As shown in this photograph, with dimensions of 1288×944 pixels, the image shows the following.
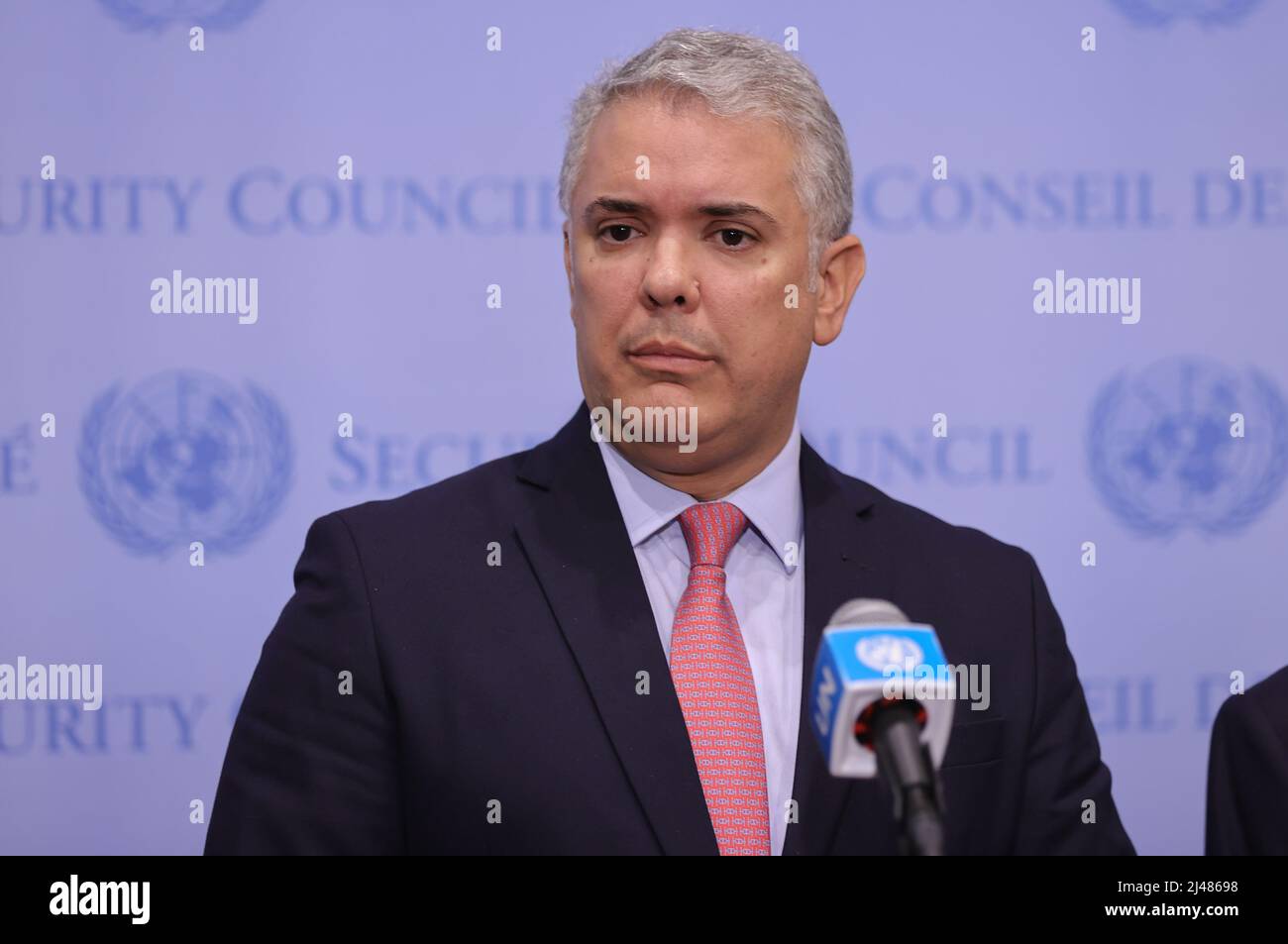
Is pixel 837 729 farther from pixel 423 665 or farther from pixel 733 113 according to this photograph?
pixel 733 113

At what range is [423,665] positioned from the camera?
210 centimetres

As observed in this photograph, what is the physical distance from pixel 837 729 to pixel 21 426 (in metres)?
2.18

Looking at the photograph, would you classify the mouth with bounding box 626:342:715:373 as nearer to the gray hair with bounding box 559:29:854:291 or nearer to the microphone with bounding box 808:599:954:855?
the gray hair with bounding box 559:29:854:291

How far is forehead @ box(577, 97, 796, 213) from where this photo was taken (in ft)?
7.22

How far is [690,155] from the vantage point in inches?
86.8

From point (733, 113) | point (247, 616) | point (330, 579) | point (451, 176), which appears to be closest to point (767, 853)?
point (330, 579)

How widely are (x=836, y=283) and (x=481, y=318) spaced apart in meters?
0.82

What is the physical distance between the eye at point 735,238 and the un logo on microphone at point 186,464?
3.70ft

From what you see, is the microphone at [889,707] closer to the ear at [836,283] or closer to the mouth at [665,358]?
the mouth at [665,358]

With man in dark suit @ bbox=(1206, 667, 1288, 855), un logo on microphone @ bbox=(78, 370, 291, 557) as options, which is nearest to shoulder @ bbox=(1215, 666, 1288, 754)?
man in dark suit @ bbox=(1206, 667, 1288, 855)

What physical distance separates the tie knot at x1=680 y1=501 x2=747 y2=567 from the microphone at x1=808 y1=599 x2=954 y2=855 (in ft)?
2.79

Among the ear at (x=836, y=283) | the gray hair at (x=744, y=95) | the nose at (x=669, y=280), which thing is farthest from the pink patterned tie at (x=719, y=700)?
the gray hair at (x=744, y=95)

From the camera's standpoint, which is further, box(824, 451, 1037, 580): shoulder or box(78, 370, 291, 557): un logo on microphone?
box(78, 370, 291, 557): un logo on microphone
